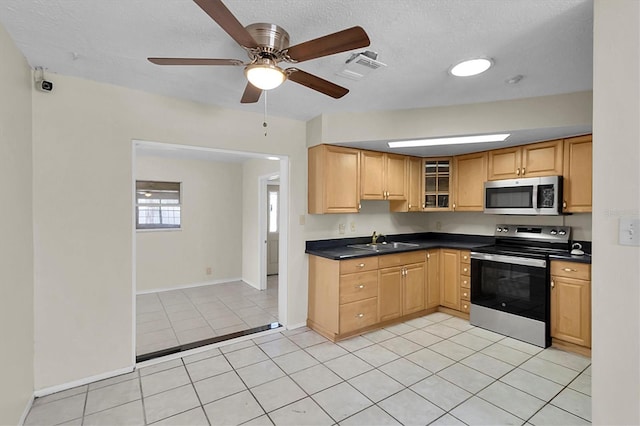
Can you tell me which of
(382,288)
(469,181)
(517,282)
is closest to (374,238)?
(382,288)

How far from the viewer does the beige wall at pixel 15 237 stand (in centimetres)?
179

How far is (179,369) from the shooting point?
272 centimetres

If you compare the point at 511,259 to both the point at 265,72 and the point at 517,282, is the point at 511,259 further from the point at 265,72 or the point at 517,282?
the point at 265,72

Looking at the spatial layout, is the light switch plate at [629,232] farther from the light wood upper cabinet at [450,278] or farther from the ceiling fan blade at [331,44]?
the light wood upper cabinet at [450,278]

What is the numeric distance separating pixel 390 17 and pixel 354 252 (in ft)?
7.94

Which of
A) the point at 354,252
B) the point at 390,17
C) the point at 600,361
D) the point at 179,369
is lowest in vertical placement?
the point at 179,369

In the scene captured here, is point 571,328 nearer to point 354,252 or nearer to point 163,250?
point 354,252

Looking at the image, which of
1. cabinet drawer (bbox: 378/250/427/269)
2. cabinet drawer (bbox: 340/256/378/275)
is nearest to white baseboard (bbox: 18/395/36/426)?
cabinet drawer (bbox: 340/256/378/275)

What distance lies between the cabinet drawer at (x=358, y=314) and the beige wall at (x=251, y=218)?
2.38m

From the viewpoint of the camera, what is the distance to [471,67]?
7.23 feet

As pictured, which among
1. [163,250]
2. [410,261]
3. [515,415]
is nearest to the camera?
[515,415]

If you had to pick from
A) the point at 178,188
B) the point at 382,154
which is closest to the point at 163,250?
the point at 178,188

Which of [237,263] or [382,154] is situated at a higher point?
[382,154]

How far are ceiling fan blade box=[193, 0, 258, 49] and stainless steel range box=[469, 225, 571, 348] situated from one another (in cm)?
337
